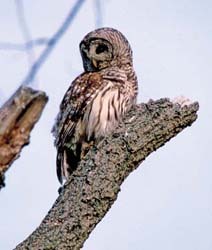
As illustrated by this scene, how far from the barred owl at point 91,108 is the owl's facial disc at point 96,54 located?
1 centimetres

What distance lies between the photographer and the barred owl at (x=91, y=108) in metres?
6.34

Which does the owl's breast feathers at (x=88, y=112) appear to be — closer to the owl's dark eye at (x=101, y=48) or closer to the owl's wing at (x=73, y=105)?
the owl's wing at (x=73, y=105)

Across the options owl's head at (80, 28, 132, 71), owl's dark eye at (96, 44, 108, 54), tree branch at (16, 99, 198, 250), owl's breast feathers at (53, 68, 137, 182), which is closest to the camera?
tree branch at (16, 99, 198, 250)

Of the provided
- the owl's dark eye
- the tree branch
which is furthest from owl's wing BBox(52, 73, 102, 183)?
the tree branch

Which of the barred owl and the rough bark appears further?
the barred owl

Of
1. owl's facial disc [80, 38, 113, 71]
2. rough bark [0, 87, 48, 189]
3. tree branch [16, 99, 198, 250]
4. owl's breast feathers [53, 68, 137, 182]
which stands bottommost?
rough bark [0, 87, 48, 189]

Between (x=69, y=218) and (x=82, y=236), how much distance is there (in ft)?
0.38

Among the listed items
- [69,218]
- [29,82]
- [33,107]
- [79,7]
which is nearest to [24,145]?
[33,107]

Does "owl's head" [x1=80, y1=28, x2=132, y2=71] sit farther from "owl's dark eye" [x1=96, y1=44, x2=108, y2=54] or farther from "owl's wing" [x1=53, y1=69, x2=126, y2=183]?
"owl's wing" [x1=53, y1=69, x2=126, y2=183]

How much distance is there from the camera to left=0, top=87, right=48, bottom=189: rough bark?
286 centimetres

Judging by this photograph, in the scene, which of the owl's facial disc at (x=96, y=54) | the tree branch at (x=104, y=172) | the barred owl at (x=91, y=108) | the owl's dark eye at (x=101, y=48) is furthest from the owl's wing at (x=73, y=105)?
the tree branch at (x=104, y=172)

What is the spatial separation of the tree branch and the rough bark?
1454 mm

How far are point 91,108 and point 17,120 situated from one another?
3631 millimetres

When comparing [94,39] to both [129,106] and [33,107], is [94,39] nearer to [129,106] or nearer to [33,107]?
[129,106]
